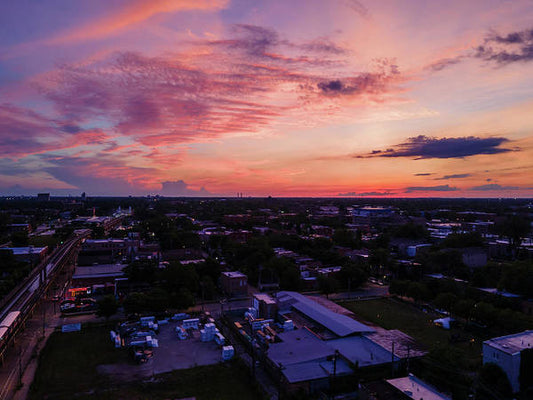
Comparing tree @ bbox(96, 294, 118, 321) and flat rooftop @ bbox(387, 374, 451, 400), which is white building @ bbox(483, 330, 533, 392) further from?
tree @ bbox(96, 294, 118, 321)

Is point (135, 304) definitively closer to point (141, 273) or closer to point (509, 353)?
point (141, 273)

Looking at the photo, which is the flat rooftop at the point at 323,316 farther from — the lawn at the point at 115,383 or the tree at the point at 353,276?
the tree at the point at 353,276

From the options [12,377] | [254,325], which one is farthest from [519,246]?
[12,377]

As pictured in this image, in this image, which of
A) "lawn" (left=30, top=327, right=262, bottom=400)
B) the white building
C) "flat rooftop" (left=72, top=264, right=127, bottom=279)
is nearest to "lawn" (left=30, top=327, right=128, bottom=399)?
"lawn" (left=30, top=327, right=262, bottom=400)

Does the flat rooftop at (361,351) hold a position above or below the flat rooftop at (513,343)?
below

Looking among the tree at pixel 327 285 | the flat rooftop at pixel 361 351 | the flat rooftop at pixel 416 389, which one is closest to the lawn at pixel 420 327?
the tree at pixel 327 285

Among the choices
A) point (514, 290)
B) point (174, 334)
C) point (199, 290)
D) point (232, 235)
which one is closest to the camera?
point (174, 334)

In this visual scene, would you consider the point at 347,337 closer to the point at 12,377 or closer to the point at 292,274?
the point at 292,274
